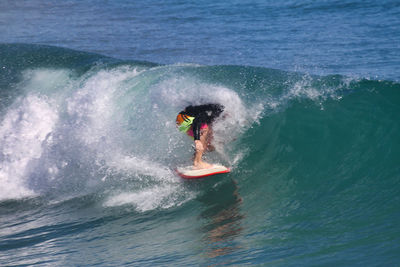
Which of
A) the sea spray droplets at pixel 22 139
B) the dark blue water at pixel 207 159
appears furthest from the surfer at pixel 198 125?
the sea spray droplets at pixel 22 139

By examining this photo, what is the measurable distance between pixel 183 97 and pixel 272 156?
214 cm

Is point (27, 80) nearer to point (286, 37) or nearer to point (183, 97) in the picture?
point (183, 97)

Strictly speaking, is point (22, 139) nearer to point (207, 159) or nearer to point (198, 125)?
point (207, 159)

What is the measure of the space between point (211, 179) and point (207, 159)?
0.58m

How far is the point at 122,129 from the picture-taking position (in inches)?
369

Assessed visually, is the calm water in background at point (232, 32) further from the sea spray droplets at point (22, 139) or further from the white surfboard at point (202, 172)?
the sea spray droplets at point (22, 139)

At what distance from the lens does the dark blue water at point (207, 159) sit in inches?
217

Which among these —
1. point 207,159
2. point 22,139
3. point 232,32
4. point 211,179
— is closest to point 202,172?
point 211,179

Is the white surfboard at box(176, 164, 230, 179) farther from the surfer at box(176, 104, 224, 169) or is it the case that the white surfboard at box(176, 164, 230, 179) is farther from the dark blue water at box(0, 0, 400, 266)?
the dark blue water at box(0, 0, 400, 266)

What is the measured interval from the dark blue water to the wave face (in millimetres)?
25

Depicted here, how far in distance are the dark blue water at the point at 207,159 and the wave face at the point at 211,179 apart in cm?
2

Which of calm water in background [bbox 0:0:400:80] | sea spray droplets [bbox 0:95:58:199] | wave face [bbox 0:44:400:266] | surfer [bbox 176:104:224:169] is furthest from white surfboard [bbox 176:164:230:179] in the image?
calm water in background [bbox 0:0:400:80]

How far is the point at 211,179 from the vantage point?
7508mm

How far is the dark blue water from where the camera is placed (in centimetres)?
552
